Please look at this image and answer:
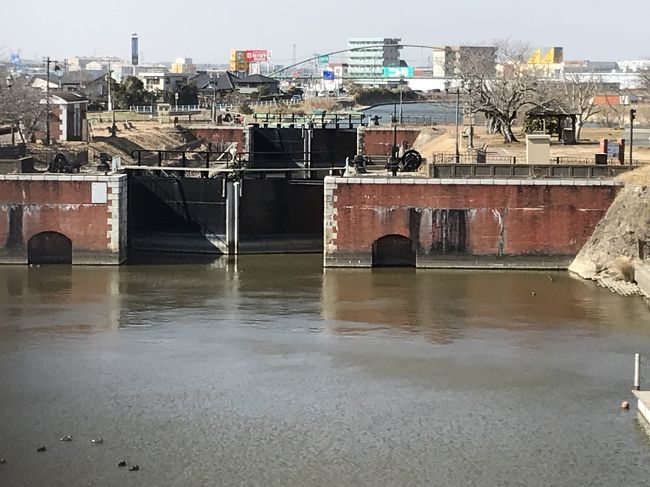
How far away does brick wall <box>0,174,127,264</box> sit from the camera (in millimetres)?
35875

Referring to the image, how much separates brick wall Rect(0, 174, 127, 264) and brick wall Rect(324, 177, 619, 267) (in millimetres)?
6527

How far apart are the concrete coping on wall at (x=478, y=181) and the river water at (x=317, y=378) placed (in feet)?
8.63

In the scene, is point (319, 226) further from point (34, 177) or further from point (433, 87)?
point (433, 87)

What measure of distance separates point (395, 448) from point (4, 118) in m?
36.7

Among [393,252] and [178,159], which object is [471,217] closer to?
[393,252]

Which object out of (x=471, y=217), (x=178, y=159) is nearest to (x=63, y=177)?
(x=471, y=217)

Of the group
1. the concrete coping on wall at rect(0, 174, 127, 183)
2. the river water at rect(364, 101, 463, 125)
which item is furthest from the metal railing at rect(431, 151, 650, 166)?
the river water at rect(364, 101, 463, 125)

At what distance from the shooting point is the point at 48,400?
21.8 metres

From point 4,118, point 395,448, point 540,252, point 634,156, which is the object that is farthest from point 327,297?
point 4,118

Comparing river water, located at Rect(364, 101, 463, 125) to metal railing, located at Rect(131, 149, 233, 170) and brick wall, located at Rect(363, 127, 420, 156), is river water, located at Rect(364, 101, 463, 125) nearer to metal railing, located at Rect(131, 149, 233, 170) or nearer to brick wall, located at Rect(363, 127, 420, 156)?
brick wall, located at Rect(363, 127, 420, 156)

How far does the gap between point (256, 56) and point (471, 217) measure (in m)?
159

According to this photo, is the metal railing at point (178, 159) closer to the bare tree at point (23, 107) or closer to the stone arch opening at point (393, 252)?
the bare tree at point (23, 107)

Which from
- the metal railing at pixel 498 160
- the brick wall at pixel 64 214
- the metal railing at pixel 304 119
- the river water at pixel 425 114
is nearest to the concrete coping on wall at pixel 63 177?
the brick wall at pixel 64 214

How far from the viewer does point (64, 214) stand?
118 ft
